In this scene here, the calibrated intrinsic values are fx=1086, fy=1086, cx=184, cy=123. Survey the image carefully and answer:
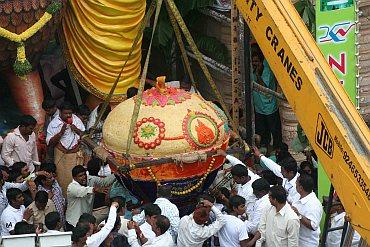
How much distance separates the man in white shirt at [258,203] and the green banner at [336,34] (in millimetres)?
707

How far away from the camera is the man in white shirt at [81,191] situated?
1064 centimetres

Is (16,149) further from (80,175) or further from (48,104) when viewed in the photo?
(80,175)

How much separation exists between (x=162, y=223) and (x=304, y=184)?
1322mm

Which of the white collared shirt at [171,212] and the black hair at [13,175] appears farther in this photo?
the black hair at [13,175]

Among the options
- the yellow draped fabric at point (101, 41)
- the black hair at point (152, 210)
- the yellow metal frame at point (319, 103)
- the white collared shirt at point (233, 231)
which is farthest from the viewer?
the yellow draped fabric at point (101, 41)

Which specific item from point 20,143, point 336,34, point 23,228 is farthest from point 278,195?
point 20,143

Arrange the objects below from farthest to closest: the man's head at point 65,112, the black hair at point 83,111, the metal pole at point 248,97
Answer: the black hair at point 83,111 < the metal pole at point 248,97 < the man's head at point 65,112

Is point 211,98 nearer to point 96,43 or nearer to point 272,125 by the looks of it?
point 272,125

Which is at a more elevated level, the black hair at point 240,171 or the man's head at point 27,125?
the man's head at point 27,125

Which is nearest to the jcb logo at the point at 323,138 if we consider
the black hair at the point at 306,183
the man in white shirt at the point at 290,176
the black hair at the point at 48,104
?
the black hair at the point at 306,183

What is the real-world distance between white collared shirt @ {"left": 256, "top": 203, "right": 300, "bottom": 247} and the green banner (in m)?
1.09

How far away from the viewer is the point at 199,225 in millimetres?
9445

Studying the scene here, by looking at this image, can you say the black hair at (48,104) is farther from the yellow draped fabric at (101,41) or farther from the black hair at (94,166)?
the yellow draped fabric at (101,41)

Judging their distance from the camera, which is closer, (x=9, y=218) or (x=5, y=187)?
(x=9, y=218)
